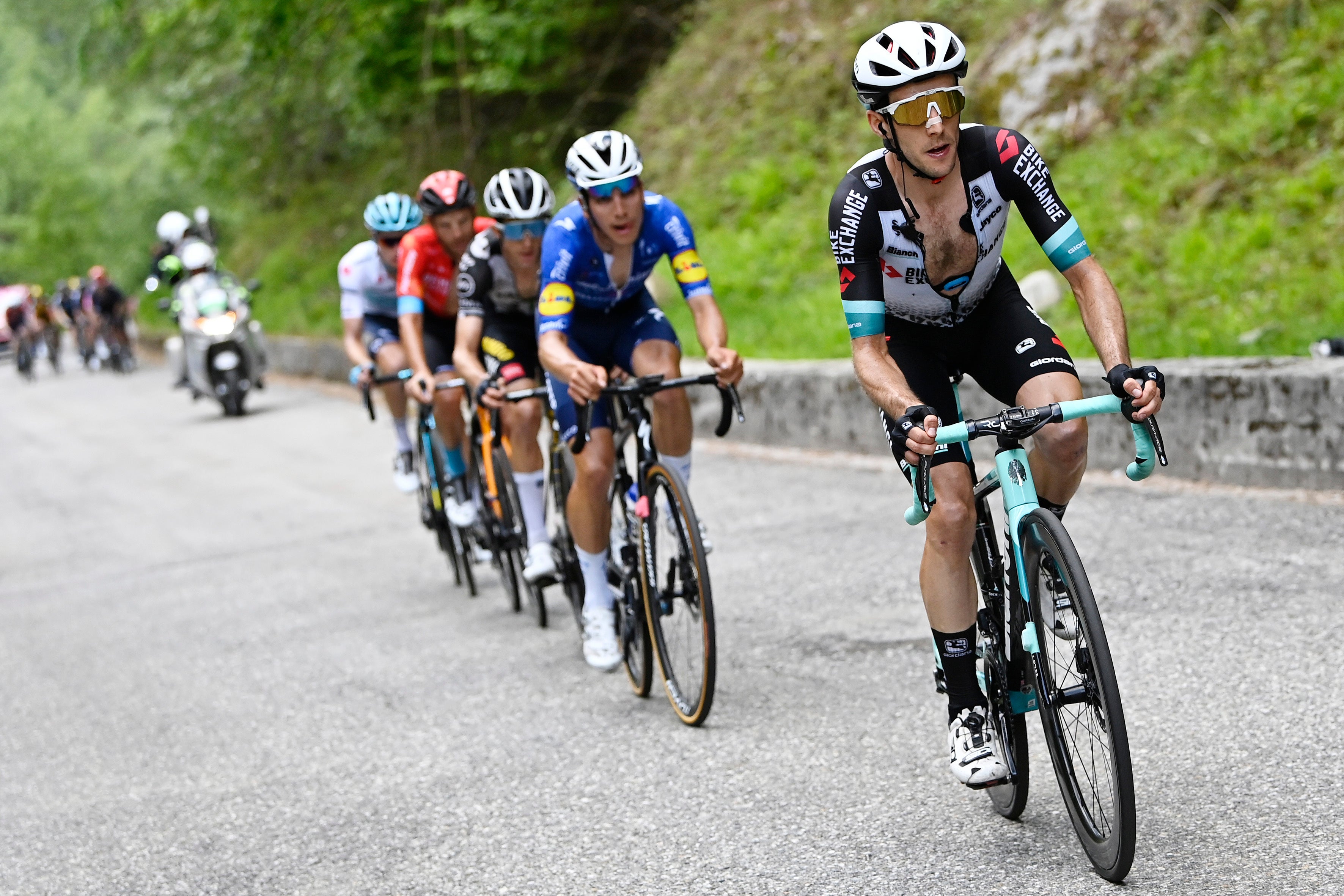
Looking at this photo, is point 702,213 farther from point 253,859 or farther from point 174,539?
point 253,859

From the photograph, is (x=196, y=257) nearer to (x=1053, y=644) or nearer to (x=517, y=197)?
(x=517, y=197)

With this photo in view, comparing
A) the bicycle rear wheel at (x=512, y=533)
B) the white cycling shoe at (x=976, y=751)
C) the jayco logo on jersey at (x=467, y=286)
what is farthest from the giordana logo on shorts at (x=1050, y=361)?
the bicycle rear wheel at (x=512, y=533)

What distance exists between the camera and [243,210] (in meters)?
36.6

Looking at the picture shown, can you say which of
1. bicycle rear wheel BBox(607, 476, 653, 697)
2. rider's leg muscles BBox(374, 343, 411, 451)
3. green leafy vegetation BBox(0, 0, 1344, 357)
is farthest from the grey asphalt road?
green leafy vegetation BBox(0, 0, 1344, 357)

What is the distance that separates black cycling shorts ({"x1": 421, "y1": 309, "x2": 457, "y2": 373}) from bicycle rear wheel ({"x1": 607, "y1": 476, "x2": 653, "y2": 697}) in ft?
8.50

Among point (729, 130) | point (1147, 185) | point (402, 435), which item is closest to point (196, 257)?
point (729, 130)

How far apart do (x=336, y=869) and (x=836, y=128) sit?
1436 centimetres

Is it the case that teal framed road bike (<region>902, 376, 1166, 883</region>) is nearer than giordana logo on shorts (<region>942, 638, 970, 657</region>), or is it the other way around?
teal framed road bike (<region>902, 376, 1166, 883</region>)

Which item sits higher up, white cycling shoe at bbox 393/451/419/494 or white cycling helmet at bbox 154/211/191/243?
white cycling helmet at bbox 154/211/191/243

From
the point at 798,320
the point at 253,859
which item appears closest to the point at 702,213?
the point at 798,320

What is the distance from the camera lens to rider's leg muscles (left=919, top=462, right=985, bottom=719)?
3975mm

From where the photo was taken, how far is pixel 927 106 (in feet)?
12.6

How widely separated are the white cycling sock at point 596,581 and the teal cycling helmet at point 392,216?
336 centimetres

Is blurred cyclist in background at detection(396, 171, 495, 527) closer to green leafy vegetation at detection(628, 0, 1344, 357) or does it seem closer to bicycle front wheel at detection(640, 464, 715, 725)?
bicycle front wheel at detection(640, 464, 715, 725)
